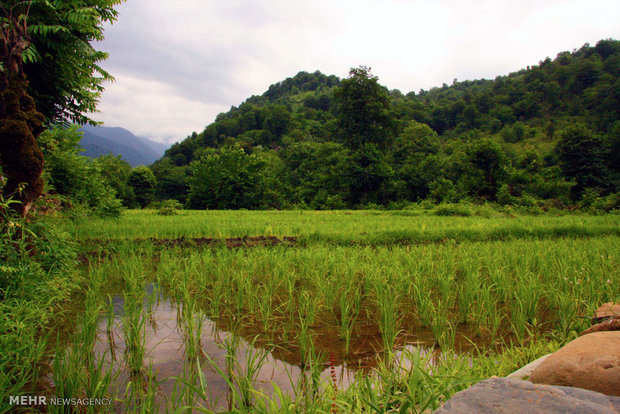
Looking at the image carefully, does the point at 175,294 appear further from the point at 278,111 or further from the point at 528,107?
the point at 278,111

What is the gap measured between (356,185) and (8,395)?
22426 mm

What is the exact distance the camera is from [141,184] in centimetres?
3556

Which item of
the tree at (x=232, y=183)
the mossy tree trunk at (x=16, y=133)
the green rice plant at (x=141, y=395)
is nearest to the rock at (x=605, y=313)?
the green rice plant at (x=141, y=395)

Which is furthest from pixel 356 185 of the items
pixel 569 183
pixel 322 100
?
pixel 322 100

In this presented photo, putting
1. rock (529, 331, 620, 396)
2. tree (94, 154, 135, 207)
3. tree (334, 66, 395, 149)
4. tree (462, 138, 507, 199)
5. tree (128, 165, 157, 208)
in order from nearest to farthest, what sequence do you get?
rock (529, 331, 620, 396), tree (462, 138, 507, 199), tree (334, 66, 395, 149), tree (94, 154, 135, 207), tree (128, 165, 157, 208)

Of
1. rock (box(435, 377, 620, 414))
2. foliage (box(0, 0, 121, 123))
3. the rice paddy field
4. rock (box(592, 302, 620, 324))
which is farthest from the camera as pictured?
foliage (box(0, 0, 121, 123))

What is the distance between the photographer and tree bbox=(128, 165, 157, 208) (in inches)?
1393

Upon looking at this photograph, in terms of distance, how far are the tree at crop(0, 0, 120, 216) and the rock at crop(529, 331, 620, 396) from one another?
4.66m

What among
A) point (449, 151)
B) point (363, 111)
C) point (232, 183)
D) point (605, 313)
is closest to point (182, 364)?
point (605, 313)

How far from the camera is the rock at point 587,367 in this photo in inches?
55.7

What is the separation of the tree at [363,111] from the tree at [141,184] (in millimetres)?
23577

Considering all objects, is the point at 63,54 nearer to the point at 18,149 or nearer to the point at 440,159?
the point at 18,149

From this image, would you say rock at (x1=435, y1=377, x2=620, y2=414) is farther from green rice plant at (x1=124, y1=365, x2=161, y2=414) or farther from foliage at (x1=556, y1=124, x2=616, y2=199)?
foliage at (x1=556, y1=124, x2=616, y2=199)

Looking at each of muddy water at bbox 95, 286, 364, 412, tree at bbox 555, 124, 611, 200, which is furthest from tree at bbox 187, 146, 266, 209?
tree at bbox 555, 124, 611, 200
